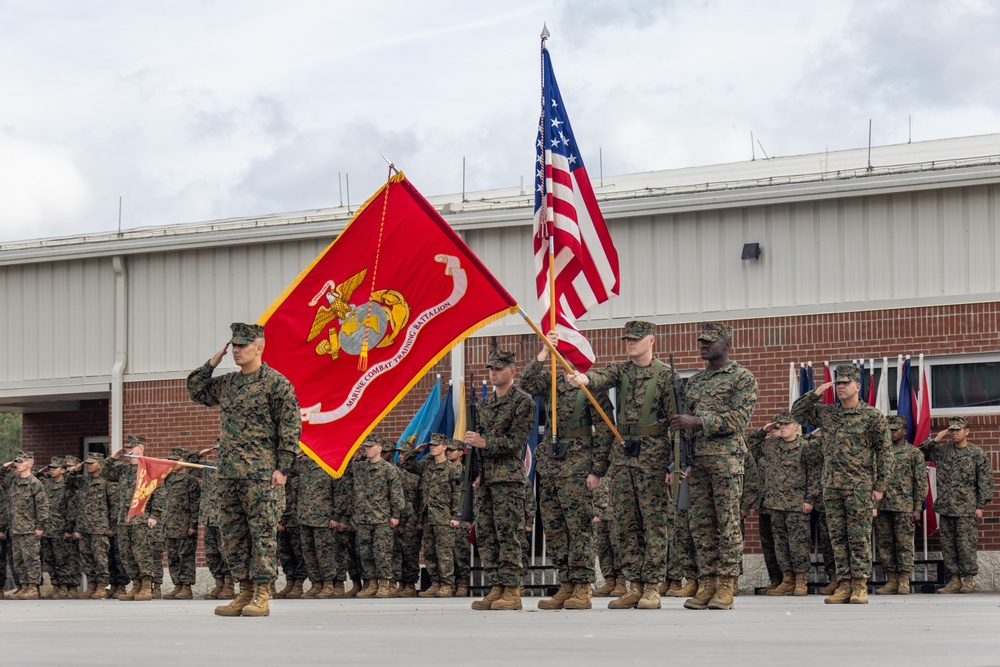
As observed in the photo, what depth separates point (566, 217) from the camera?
12734 millimetres

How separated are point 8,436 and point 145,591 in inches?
2791

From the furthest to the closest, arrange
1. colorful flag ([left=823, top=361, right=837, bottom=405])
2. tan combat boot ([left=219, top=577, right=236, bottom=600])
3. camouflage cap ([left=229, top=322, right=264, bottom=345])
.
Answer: tan combat boot ([left=219, top=577, right=236, bottom=600]) → colorful flag ([left=823, top=361, right=837, bottom=405]) → camouflage cap ([left=229, top=322, right=264, bottom=345])

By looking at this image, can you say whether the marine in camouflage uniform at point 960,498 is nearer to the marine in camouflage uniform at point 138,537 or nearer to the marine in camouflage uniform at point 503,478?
the marine in camouflage uniform at point 503,478

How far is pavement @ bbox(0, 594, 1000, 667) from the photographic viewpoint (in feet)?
23.0

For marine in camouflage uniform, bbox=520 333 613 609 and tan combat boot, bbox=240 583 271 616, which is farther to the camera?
marine in camouflage uniform, bbox=520 333 613 609

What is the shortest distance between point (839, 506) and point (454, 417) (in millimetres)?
A: 8838

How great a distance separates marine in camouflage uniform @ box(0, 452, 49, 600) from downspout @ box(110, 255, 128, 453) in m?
2.30

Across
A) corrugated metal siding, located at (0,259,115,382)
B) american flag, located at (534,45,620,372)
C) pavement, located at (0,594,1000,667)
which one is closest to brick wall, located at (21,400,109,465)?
corrugated metal siding, located at (0,259,115,382)

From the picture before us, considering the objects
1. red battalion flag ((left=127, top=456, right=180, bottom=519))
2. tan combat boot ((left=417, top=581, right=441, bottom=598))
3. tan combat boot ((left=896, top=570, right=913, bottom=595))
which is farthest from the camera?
red battalion flag ((left=127, top=456, right=180, bottom=519))

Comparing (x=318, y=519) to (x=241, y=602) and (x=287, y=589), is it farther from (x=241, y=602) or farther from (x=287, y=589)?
(x=241, y=602)

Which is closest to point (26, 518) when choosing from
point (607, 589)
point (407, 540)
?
point (407, 540)

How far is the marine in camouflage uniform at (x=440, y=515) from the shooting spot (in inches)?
729

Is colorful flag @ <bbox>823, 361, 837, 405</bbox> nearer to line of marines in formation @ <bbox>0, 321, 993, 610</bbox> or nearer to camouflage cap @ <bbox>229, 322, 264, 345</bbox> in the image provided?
line of marines in formation @ <bbox>0, 321, 993, 610</bbox>

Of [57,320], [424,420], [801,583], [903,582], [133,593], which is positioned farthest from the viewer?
[57,320]
